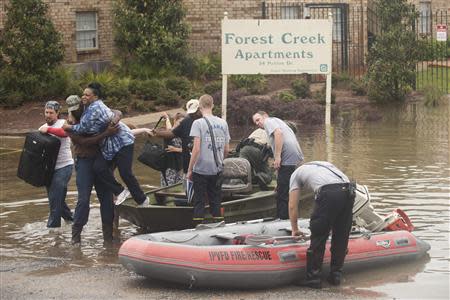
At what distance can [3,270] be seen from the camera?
12.7m

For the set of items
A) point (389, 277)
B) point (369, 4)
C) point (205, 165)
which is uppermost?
point (369, 4)

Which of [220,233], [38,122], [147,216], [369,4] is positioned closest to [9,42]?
[38,122]

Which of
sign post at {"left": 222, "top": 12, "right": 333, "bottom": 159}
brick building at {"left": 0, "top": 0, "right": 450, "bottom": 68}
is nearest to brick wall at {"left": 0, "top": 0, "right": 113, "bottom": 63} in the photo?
brick building at {"left": 0, "top": 0, "right": 450, "bottom": 68}

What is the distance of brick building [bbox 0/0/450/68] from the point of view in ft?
101

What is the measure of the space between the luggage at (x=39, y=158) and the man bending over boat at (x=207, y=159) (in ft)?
6.65

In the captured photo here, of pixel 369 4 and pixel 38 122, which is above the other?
pixel 369 4

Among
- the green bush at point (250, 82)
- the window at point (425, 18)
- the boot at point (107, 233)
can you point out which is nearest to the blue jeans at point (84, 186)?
the boot at point (107, 233)

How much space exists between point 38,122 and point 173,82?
4.13 meters

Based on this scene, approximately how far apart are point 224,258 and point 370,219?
2697 millimetres

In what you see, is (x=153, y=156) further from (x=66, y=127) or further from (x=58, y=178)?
(x=66, y=127)

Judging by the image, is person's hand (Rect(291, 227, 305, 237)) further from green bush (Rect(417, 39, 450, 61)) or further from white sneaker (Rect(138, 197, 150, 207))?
green bush (Rect(417, 39, 450, 61))

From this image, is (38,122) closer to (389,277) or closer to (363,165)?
(363,165)

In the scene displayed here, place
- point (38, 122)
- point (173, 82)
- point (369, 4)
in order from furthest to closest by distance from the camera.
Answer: point (369, 4) < point (173, 82) < point (38, 122)

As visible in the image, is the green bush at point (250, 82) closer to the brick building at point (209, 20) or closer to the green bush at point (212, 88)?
the green bush at point (212, 88)
